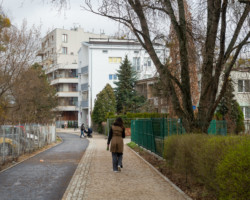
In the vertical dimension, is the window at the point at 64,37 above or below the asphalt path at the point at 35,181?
above

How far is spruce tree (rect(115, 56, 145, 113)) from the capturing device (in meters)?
48.6

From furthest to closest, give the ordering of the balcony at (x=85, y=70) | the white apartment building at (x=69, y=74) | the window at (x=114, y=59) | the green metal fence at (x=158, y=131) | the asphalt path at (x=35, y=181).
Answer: the white apartment building at (x=69, y=74) < the balcony at (x=85, y=70) < the window at (x=114, y=59) < the green metal fence at (x=158, y=131) < the asphalt path at (x=35, y=181)

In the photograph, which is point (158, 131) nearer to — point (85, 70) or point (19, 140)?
point (19, 140)

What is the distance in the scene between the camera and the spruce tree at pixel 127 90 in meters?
48.6

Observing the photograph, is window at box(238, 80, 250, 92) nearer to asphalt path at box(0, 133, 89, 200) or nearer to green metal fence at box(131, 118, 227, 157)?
green metal fence at box(131, 118, 227, 157)

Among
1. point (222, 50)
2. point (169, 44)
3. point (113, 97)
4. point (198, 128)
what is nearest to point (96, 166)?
point (198, 128)

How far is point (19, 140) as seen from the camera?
17750 millimetres

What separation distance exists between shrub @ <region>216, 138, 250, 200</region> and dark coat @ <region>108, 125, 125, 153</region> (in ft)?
20.2

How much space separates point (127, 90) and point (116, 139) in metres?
36.5

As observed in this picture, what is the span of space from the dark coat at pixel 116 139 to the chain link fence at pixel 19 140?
4662mm

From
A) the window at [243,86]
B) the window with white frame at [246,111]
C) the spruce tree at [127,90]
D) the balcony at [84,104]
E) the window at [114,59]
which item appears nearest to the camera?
the window at [243,86]

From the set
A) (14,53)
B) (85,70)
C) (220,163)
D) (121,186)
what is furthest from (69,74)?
(220,163)

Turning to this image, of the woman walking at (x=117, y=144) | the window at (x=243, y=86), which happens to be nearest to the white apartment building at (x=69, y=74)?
the woman walking at (x=117, y=144)

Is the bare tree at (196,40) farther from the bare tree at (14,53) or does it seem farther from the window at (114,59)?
the window at (114,59)
